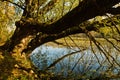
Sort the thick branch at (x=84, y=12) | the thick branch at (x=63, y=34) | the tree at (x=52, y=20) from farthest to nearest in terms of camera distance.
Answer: the thick branch at (x=63, y=34), the tree at (x=52, y=20), the thick branch at (x=84, y=12)

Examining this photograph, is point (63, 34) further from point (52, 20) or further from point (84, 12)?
point (84, 12)

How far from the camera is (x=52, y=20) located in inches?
388

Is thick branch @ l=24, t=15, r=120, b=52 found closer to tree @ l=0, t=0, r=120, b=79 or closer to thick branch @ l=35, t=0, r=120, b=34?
tree @ l=0, t=0, r=120, b=79

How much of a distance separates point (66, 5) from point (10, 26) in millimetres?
3279

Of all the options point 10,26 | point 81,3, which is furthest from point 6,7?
point 81,3

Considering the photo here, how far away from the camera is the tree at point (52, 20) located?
6445 mm

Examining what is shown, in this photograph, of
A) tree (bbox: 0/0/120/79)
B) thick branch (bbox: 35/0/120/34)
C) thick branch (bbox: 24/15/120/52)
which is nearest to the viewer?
thick branch (bbox: 35/0/120/34)

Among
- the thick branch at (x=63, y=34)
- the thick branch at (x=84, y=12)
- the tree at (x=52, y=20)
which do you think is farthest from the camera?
the thick branch at (x=63, y=34)

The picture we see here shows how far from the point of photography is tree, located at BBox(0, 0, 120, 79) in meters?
6.45

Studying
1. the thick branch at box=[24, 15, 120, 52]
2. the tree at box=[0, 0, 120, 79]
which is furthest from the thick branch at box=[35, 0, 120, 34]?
the thick branch at box=[24, 15, 120, 52]

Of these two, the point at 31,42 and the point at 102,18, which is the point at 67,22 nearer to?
the point at 102,18

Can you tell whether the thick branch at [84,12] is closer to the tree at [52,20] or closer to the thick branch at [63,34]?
the tree at [52,20]

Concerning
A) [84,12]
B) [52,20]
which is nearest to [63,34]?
[52,20]

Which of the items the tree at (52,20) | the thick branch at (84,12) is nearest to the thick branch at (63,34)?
the tree at (52,20)
